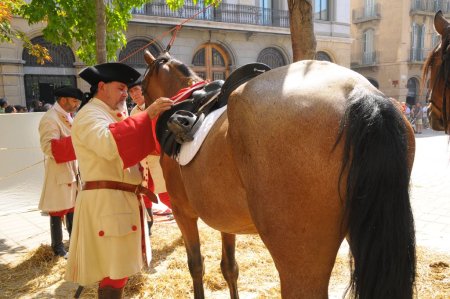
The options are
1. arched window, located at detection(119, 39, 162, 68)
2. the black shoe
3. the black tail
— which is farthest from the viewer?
arched window, located at detection(119, 39, 162, 68)

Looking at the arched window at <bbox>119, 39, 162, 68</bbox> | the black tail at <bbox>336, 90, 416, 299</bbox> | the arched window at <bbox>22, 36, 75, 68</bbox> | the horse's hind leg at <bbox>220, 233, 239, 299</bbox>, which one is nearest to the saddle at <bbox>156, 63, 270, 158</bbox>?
the black tail at <bbox>336, 90, 416, 299</bbox>

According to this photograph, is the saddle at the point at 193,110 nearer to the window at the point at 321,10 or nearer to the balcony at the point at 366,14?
the window at the point at 321,10

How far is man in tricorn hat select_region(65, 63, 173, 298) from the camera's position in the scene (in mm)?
2172

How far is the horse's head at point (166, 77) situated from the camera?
128 inches

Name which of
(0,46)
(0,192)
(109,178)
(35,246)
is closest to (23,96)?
(0,46)

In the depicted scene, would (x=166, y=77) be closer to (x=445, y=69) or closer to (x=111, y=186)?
(x=111, y=186)

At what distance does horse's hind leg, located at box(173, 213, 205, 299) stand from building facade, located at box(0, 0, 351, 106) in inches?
422

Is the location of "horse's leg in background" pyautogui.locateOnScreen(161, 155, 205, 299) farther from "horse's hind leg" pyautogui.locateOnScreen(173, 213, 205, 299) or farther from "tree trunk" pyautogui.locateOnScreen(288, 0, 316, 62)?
"tree trunk" pyautogui.locateOnScreen(288, 0, 316, 62)

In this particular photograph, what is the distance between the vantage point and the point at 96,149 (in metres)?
2.11

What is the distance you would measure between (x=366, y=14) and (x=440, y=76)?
108 ft

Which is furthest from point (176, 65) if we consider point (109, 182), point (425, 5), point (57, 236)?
point (425, 5)

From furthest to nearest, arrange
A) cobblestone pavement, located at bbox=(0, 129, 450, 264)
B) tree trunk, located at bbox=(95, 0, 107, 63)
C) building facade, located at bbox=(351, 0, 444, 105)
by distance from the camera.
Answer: building facade, located at bbox=(351, 0, 444, 105) < tree trunk, located at bbox=(95, 0, 107, 63) < cobblestone pavement, located at bbox=(0, 129, 450, 264)

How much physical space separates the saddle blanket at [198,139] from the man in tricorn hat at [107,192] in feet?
0.78

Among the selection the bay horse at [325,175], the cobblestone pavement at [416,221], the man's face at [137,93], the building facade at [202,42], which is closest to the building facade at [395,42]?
the building facade at [202,42]
